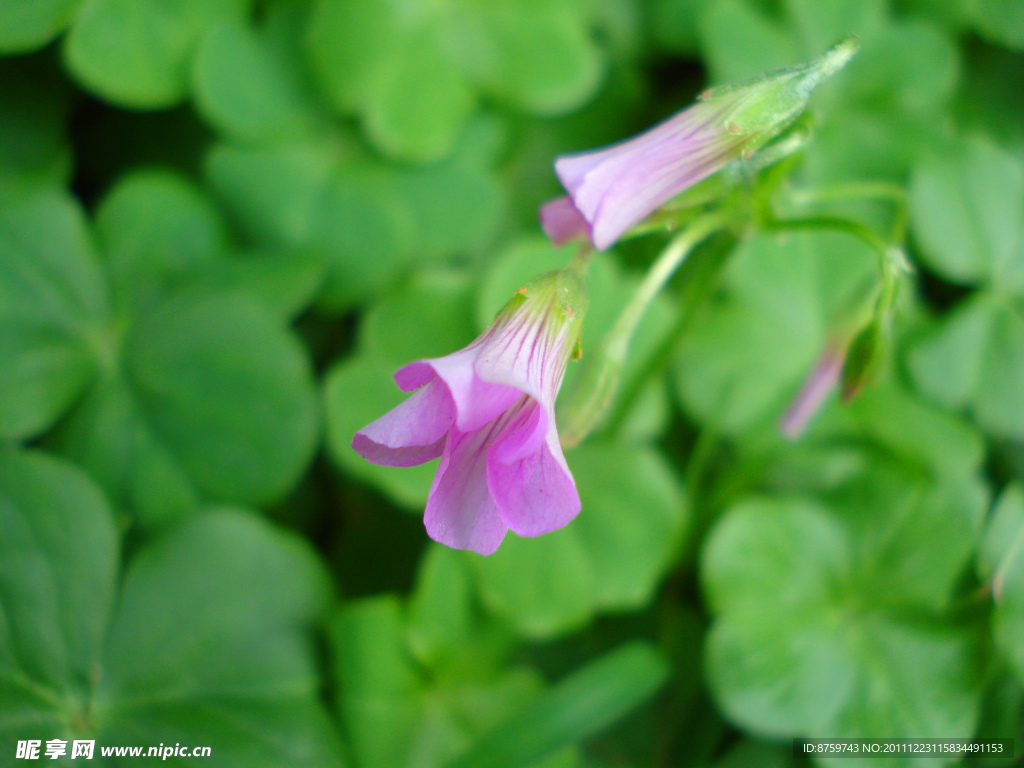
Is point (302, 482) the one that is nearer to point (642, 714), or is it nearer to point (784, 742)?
point (642, 714)

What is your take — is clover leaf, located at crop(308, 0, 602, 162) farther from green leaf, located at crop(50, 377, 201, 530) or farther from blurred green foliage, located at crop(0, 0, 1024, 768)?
green leaf, located at crop(50, 377, 201, 530)

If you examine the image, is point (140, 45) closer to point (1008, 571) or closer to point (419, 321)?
point (419, 321)

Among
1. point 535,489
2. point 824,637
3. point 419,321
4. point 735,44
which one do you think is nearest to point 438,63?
point 419,321

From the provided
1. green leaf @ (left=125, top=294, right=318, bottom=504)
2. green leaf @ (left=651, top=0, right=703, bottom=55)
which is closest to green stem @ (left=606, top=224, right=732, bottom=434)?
green leaf @ (left=125, top=294, right=318, bottom=504)

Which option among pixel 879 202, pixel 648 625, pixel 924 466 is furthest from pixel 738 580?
pixel 879 202

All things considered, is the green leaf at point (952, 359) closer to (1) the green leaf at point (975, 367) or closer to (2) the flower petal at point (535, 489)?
(1) the green leaf at point (975, 367)

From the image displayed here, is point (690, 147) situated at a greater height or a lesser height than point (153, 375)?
greater

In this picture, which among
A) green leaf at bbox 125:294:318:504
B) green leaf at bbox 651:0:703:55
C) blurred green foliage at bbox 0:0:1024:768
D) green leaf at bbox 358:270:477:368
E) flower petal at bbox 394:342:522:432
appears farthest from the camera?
green leaf at bbox 651:0:703:55
